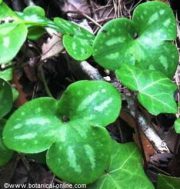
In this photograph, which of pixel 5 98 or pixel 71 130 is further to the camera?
pixel 5 98

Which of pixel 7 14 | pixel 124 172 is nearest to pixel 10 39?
pixel 7 14

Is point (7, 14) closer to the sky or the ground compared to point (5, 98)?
closer to the sky

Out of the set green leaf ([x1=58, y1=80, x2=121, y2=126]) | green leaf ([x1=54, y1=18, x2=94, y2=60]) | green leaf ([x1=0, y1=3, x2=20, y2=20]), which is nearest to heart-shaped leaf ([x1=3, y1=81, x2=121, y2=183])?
green leaf ([x1=58, y1=80, x2=121, y2=126])

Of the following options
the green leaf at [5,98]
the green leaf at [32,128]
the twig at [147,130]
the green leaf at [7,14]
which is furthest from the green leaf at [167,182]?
the green leaf at [7,14]

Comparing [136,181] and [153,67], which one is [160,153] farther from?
[153,67]

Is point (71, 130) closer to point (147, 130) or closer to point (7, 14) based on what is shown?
point (147, 130)
